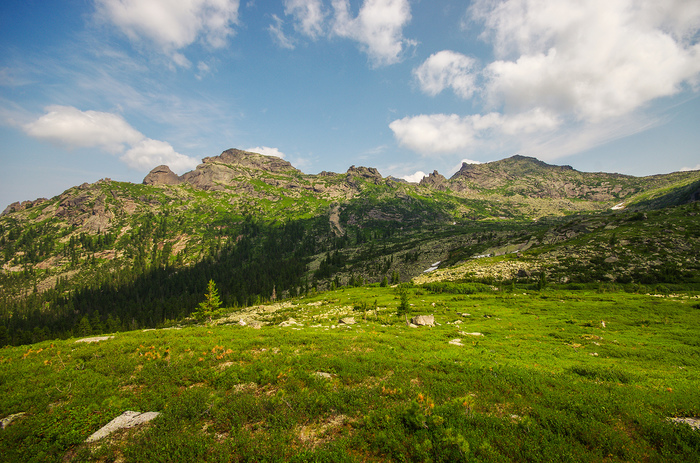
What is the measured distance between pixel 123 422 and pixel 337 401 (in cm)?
898

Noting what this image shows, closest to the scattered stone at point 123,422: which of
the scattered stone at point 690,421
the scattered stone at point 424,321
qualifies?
the scattered stone at point 690,421

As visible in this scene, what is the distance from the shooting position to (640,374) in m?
16.8

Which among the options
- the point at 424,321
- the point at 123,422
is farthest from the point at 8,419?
the point at 424,321

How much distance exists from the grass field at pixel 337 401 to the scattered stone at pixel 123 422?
37cm

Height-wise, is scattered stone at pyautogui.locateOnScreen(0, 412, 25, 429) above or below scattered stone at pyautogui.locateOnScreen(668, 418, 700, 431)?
above

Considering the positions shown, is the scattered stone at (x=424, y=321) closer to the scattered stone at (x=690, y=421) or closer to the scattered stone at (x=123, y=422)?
the scattered stone at (x=690, y=421)

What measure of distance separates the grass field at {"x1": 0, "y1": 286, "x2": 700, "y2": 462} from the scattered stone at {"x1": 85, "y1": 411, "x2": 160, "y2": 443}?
1.21 ft

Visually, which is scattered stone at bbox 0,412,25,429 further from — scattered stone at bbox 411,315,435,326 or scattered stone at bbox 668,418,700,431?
scattered stone at bbox 411,315,435,326

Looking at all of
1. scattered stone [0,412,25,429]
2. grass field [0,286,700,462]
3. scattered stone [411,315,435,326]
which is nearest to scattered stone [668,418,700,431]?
grass field [0,286,700,462]

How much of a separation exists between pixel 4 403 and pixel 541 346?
38516 mm

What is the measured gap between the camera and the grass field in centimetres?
908

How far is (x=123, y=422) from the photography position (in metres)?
10.7

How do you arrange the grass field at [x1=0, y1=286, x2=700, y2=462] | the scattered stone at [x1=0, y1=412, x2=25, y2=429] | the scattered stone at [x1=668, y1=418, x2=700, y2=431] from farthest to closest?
the scattered stone at [x1=0, y1=412, x2=25, y2=429] < the scattered stone at [x1=668, y1=418, x2=700, y2=431] < the grass field at [x1=0, y1=286, x2=700, y2=462]

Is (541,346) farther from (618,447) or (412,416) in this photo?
(412,416)
